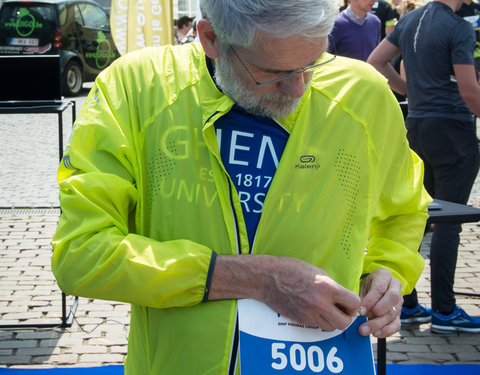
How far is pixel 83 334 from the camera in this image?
13.3 ft

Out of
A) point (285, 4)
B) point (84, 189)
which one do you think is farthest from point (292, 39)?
point (84, 189)

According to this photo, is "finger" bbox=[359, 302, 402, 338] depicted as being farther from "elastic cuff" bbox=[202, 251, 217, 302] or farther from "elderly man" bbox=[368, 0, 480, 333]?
"elderly man" bbox=[368, 0, 480, 333]

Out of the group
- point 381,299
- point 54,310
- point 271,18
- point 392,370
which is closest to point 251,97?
point 271,18

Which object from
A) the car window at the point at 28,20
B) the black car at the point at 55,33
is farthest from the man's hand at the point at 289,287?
the car window at the point at 28,20

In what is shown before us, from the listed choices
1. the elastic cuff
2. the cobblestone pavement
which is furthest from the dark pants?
the elastic cuff

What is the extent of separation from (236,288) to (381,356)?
4.58ft

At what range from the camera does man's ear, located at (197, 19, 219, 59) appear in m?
1.63

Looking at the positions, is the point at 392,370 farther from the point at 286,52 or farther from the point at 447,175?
the point at 286,52

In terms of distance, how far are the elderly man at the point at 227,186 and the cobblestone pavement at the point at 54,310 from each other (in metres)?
2.33

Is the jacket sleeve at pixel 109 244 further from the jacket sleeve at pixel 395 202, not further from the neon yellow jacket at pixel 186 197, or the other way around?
the jacket sleeve at pixel 395 202

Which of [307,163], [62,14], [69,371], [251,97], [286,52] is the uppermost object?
[286,52]

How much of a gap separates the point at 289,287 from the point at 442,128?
2840 millimetres

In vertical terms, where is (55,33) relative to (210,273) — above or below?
below

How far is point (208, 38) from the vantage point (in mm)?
1644
